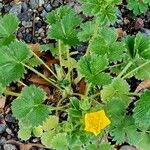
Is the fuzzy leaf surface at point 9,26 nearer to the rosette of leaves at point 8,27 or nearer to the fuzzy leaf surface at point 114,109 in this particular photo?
the rosette of leaves at point 8,27

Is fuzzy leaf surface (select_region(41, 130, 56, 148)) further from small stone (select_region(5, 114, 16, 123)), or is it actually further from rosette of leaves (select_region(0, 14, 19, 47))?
rosette of leaves (select_region(0, 14, 19, 47))

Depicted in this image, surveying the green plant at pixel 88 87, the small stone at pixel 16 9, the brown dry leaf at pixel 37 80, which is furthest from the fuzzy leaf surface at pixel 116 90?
the small stone at pixel 16 9

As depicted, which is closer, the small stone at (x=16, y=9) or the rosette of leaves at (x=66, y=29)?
the rosette of leaves at (x=66, y=29)

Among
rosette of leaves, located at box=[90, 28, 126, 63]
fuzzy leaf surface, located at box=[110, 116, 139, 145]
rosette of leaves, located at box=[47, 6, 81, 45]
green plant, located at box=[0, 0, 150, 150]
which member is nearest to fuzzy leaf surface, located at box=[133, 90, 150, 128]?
green plant, located at box=[0, 0, 150, 150]

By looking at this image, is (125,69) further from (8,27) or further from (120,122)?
(8,27)

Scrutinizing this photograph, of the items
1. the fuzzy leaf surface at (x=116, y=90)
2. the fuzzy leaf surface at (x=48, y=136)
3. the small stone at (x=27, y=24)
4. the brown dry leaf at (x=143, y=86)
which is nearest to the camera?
the fuzzy leaf surface at (x=116, y=90)

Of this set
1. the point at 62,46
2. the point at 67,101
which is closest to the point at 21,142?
the point at 67,101

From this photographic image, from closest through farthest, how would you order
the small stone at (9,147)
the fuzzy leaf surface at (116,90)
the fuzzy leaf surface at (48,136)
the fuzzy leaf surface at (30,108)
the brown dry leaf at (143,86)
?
the fuzzy leaf surface at (30,108)
the fuzzy leaf surface at (116,90)
the fuzzy leaf surface at (48,136)
the small stone at (9,147)
the brown dry leaf at (143,86)
